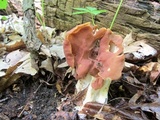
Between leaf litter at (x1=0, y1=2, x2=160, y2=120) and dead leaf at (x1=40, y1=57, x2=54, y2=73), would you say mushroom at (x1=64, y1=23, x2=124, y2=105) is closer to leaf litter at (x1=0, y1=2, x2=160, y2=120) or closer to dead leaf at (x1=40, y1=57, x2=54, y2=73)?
leaf litter at (x1=0, y1=2, x2=160, y2=120)

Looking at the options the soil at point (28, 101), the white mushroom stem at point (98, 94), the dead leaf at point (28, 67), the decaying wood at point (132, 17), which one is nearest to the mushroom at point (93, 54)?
the white mushroom stem at point (98, 94)

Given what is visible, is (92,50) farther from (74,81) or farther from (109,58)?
(74,81)

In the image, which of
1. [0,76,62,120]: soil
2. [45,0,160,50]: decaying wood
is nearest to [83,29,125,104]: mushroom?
[0,76,62,120]: soil

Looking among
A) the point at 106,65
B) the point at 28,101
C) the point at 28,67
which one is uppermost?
the point at 106,65

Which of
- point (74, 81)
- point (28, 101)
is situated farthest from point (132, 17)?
point (28, 101)

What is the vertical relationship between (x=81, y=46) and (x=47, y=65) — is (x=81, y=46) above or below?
above
